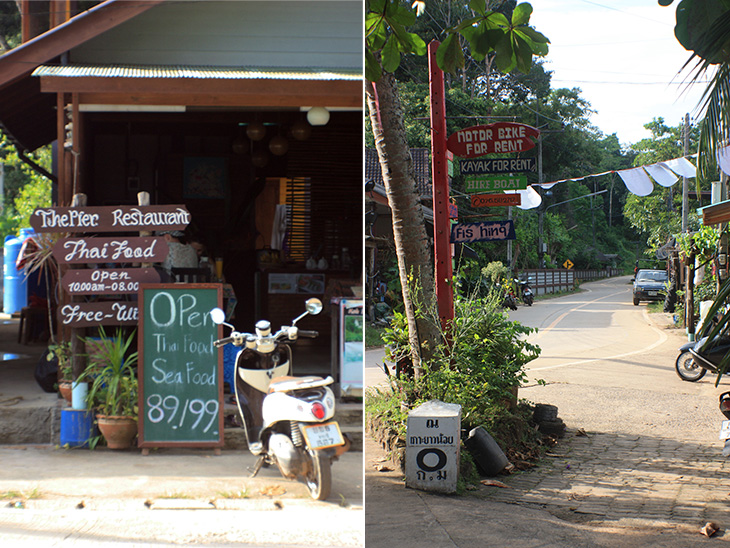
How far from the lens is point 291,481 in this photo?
15.1ft

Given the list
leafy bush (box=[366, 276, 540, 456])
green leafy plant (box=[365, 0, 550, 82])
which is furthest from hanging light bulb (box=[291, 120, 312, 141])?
leafy bush (box=[366, 276, 540, 456])

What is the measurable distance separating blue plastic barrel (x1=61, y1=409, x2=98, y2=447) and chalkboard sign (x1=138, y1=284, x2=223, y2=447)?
62 centimetres

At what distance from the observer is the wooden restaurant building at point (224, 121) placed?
5652 millimetres

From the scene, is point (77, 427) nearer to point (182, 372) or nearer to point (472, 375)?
point (182, 372)

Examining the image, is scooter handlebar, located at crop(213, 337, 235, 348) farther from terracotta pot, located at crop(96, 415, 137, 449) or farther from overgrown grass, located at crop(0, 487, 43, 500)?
overgrown grass, located at crop(0, 487, 43, 500)

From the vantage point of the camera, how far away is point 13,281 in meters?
8.08

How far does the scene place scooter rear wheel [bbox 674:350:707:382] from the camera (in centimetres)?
1036

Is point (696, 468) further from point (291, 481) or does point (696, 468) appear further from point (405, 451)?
point (291, 481)

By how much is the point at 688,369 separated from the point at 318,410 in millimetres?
7980

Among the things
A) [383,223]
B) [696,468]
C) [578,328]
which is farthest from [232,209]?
[578,328]

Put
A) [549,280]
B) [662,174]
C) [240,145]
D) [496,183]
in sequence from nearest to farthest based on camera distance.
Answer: [496,183], [240,145], [662,174], [549,280]

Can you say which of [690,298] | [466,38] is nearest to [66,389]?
[466,38]

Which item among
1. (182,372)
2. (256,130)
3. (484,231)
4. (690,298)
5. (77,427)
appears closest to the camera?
(182,372)

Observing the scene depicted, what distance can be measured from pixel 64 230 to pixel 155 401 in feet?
4.91
